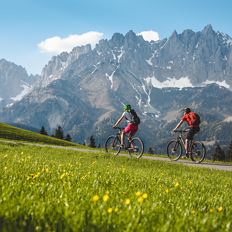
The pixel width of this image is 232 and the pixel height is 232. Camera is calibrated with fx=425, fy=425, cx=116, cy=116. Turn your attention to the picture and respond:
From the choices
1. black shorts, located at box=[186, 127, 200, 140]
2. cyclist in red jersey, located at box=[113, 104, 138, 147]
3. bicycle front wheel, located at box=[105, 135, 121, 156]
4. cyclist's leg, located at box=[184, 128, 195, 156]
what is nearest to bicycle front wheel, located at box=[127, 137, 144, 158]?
cyclist in red jersey, located at box=[113, 104, 138, 147]

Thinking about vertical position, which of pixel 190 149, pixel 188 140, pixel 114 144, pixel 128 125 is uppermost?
pixel 128 125

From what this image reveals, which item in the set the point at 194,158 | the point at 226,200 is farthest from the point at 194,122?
the point at 226,200

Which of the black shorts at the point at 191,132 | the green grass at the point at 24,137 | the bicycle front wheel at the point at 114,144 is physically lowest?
the green grass at the point at 24,137

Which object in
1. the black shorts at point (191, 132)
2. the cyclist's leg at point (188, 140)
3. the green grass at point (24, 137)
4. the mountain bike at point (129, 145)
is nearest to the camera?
the black shorts at point (191, 132)

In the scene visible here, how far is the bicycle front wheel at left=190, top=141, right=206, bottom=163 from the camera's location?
93.8 ft

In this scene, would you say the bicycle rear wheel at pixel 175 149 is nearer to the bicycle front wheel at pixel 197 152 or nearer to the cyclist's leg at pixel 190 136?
the cyclist's leg at pixel 190 136

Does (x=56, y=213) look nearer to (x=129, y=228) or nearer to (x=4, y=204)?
(x=4, y=204)

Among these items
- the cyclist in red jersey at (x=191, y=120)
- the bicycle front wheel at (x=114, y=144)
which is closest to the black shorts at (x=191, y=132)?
the cyclist in red jersey at (x=191, y=120)

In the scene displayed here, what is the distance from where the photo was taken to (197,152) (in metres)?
28.7

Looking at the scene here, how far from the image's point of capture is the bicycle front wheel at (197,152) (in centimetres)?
2859

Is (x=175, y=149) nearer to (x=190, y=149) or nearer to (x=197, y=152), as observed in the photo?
(x=190, y=149)

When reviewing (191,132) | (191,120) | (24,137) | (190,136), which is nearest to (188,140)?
(190,136)

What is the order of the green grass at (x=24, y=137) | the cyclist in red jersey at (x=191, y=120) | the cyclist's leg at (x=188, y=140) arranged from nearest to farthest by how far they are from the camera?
the cyclist in red jersey at (x=191, y=120) < the cyclist's leg at (x=188, y=140) < the green grass at (x=24, y=137)

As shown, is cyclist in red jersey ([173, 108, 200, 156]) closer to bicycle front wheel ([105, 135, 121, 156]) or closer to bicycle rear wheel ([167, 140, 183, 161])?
bicycle rear wheel ([167, 140, 183, 161])
